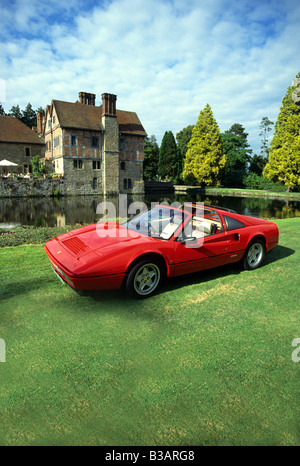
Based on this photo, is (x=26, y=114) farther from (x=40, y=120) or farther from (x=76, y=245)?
(x=76, y=245)

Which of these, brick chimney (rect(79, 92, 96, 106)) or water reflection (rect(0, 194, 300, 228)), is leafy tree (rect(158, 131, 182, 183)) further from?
water reflection (rect(0, 194, 300, 228))

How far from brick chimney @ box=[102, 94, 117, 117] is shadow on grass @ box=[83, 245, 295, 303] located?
41.6 metres

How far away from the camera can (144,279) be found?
462 centimetres

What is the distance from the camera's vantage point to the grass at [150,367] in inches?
91.3

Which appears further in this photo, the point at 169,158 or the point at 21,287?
the point at 169,158

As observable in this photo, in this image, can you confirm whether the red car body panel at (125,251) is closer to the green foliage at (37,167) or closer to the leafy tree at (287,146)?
the leafy tree at (287,146)

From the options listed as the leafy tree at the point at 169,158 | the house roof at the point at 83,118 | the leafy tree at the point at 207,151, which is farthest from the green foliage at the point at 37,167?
the leafy tree at the point at 169,158

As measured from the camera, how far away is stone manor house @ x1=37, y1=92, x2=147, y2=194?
41.8 meters

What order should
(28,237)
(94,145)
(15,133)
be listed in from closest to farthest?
1. (28,237)
2. (94,145)
3. (15,133)

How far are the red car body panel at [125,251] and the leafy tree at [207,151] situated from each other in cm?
4546

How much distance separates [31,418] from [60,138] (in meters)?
43.9

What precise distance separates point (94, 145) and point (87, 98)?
35.0ft

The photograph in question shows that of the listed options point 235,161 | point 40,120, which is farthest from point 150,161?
point 40,120

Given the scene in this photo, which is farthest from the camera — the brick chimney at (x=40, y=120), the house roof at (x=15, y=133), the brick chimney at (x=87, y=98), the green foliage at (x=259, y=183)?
the brick chimney at (x=40, y=120)
